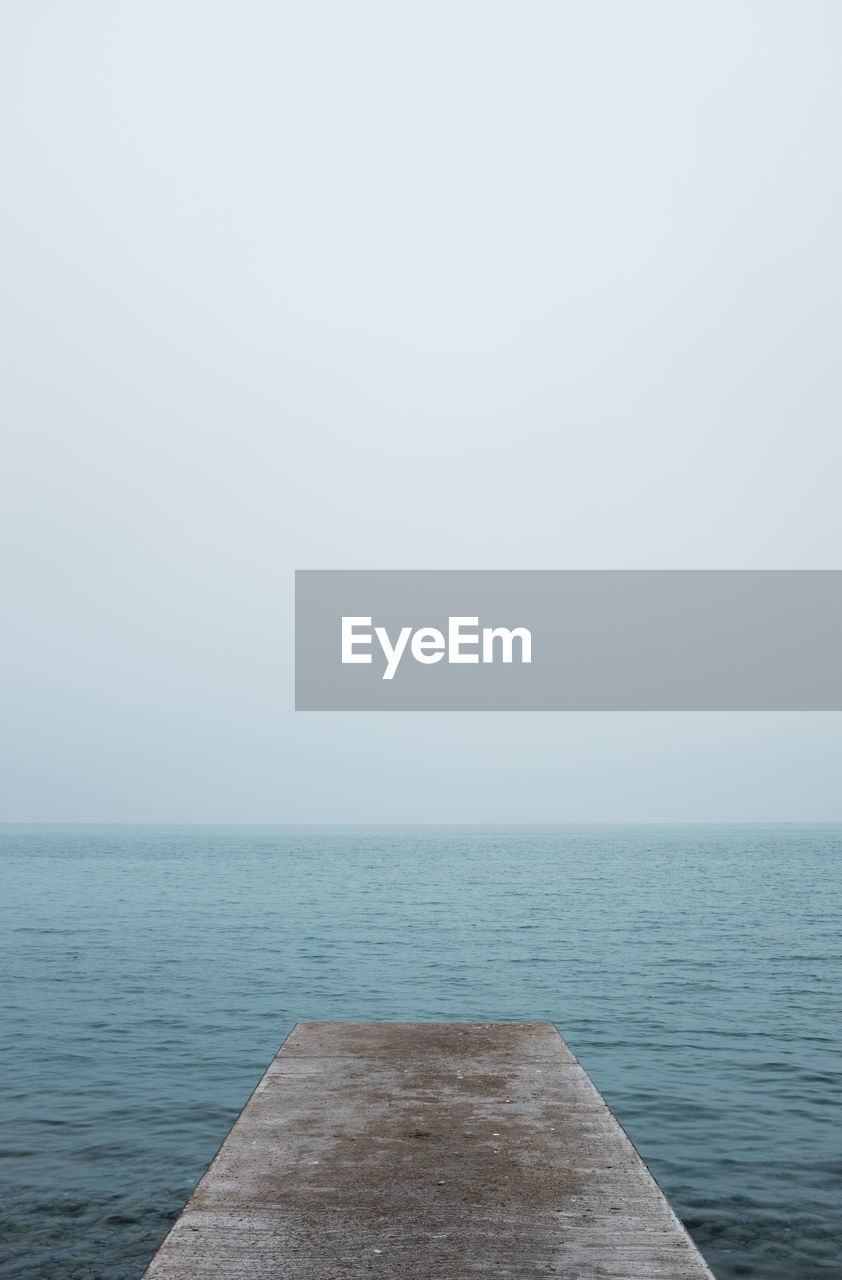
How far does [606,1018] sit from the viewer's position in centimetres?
2061

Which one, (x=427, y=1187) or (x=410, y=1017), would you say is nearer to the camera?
(x=427, y=1187)

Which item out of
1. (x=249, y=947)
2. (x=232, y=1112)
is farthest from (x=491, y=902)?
(x=232, y=1112)

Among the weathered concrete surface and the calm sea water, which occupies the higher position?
the weathered concrete surface

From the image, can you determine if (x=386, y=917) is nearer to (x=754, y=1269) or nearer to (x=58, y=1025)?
(x=58, y=1025)

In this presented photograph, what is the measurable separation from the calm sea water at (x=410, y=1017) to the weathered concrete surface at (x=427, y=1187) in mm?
1877

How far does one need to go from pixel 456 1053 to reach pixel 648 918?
106 ft

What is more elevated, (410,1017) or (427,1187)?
(427,1187)

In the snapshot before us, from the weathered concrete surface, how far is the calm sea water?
1.88 metres

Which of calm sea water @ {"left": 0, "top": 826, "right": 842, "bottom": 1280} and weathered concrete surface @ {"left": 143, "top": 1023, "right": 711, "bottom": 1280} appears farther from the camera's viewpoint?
calm sea water @ {"left": 0, "top": 826, "right": 842, "bottom": 1280}

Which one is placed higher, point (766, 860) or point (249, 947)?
point (249, 947)

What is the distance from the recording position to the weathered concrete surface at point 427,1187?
5.93 m

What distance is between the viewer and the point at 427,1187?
712 cm

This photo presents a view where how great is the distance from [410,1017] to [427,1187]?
13781 millimetres

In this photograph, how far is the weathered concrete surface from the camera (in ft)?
19.4
